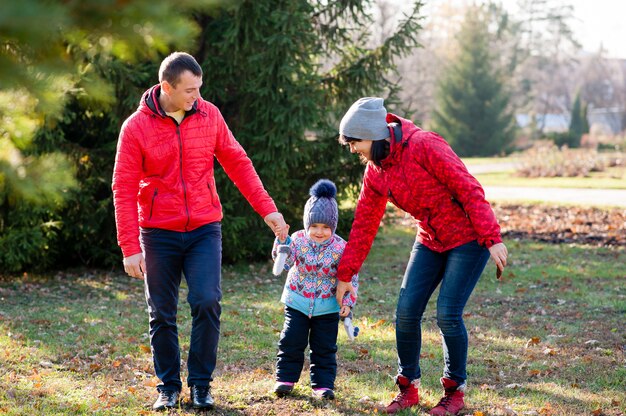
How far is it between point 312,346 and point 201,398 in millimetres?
793

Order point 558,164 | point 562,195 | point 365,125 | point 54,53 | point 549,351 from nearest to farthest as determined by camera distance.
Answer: point 54,53, point 365,125, point 549,351, point 562,195, point 558,164

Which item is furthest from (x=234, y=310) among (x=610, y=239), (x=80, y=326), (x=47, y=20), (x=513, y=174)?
(x=513, y=174)

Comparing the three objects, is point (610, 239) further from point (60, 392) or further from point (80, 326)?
point (60, 392)

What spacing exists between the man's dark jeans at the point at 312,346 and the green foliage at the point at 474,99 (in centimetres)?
3409

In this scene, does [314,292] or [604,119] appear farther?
[604,119]

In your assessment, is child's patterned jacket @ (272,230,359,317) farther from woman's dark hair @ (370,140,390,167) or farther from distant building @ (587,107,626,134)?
distant building @ (587,107,626,134)

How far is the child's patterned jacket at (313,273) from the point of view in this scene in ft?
15.9

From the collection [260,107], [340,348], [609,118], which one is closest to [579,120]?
[609,118]

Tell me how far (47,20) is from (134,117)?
303 centimetres

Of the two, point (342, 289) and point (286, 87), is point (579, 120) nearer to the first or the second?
point (286, 87)

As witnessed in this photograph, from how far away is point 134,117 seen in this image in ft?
14.7

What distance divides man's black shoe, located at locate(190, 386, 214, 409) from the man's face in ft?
5.49

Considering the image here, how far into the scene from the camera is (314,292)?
4.87 metres

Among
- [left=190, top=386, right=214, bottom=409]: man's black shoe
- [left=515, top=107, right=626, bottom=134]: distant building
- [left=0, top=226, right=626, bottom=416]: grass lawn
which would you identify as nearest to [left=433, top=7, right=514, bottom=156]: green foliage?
[left=515, top=107, right=626, bottom=134]: distant building
